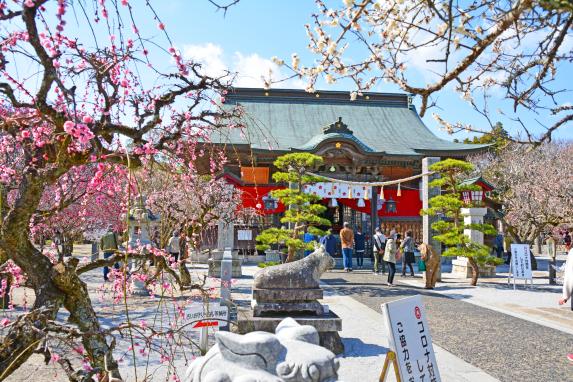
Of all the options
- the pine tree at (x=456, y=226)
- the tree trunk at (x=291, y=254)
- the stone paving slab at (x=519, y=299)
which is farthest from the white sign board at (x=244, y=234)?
the pine tree at (x=456, y=226)

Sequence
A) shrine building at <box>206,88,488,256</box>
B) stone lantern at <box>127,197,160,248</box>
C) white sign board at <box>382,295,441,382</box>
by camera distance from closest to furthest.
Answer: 1. stone lantern at <box>127,197,160,248</box>
2. white sign board at <box>382,295,441,382</box>
3. shrine building at <box>206,88,488,256</box>

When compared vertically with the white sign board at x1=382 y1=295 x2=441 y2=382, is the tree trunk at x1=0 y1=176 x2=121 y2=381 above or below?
above

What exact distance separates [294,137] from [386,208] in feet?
19.3

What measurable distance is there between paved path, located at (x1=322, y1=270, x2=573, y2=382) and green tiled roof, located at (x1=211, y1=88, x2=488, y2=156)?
11.9m

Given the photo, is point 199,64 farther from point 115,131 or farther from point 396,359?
point 396,359

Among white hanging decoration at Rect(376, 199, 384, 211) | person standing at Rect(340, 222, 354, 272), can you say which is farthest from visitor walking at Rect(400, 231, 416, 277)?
Answer: white hanging decoration at Rect(376, 199, 384, 211)

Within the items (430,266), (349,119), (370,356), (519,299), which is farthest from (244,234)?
(370,356)

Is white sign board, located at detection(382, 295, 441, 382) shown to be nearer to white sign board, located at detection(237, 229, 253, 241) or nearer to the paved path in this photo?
the paved path

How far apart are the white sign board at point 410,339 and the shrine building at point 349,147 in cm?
1139

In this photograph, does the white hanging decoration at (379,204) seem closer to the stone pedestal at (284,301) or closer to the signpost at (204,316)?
the stone pedestal at (284,301)

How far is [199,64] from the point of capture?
10.1 ft

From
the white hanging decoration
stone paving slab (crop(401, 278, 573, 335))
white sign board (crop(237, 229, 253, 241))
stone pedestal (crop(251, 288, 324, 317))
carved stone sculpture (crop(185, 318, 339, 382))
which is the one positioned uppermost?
the white hanging decoration

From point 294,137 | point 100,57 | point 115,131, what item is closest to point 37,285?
point 115,131

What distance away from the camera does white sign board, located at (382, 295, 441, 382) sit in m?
3.11
